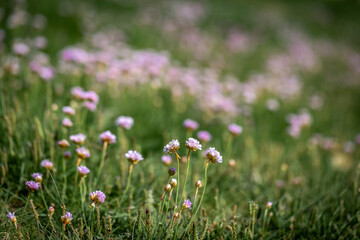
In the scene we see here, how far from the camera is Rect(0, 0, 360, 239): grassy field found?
1682 mm

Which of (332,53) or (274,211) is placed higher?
(332,53)

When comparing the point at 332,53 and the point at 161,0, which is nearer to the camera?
the point at 332,53

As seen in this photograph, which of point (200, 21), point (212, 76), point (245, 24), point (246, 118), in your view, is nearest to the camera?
point (246, 118)

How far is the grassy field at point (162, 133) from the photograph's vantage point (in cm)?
168

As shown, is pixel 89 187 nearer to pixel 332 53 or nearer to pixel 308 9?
pixel 332 53

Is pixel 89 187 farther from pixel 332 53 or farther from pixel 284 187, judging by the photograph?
pixel 332 53

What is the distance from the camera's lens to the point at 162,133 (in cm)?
320

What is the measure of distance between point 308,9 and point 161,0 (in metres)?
9.31

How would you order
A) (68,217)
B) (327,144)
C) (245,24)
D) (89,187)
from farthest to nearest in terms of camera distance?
(245,24) → (327,144) → (89,187) → (68,217)

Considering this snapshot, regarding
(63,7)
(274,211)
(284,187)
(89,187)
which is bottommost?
(89,187)

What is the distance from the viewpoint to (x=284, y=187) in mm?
2434

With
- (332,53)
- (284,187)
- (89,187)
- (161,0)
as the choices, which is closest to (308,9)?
(332,53)

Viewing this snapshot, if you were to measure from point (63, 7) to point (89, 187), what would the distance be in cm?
535

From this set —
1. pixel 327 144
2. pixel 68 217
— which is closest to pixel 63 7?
pixel 327 144
